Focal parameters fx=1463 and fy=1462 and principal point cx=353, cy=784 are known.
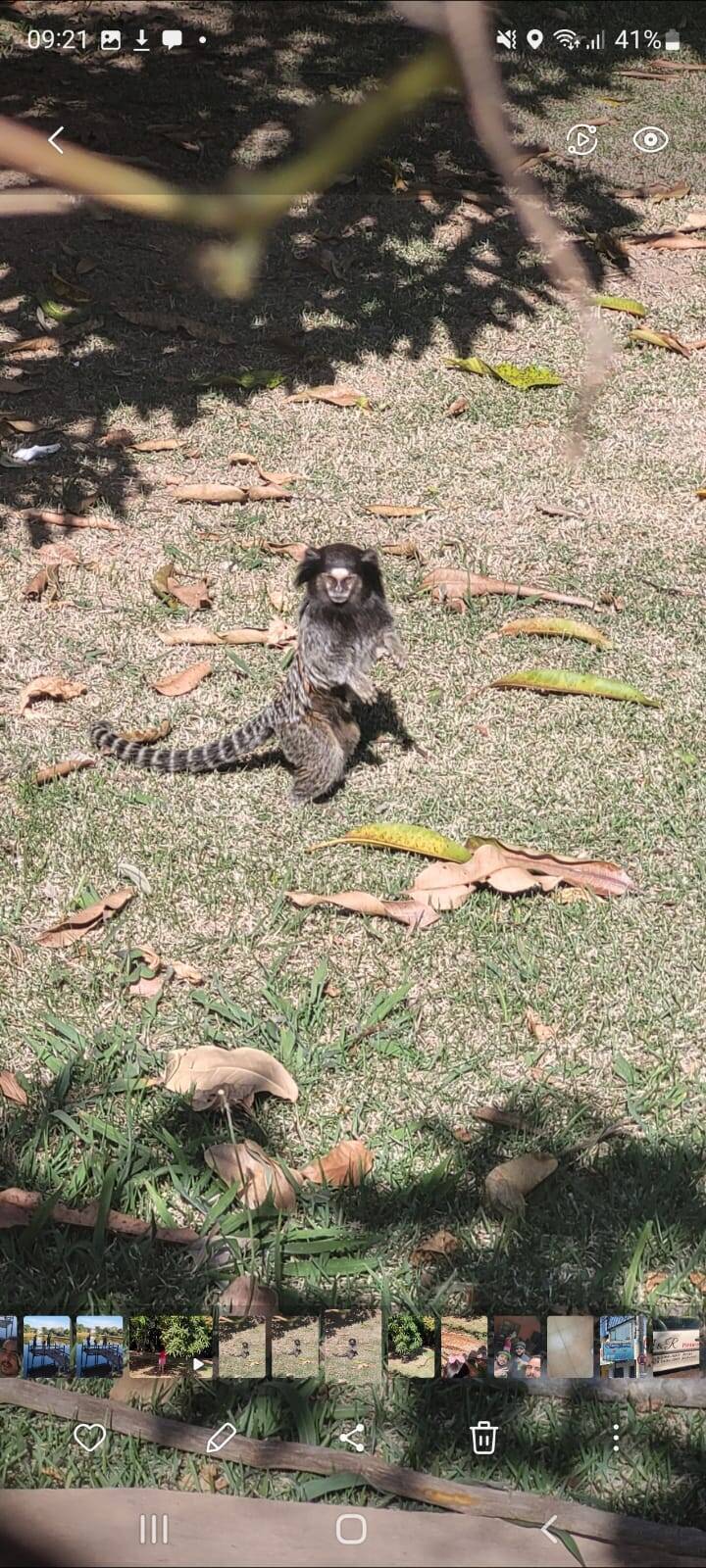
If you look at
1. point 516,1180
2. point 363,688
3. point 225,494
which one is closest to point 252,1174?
point 516,1180

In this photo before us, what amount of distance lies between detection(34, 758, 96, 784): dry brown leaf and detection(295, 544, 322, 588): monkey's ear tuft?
3.47ft

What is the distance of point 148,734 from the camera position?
5.63 metres

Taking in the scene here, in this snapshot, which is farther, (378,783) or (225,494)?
(225,494)

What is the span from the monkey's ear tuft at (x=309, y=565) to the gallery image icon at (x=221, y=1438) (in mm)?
2972

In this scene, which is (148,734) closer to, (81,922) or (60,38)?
(81,922)

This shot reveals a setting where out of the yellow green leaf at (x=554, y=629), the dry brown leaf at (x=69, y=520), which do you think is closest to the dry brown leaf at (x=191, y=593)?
the dry brown leaf at (x=69, y=520)

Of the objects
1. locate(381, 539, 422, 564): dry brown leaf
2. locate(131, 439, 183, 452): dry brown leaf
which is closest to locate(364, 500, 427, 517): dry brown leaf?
locate(381, 539, 422, 564): dry brown leaf

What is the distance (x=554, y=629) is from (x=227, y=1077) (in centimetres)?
287

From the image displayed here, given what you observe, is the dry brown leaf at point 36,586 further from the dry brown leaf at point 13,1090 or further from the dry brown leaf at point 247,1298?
the dry brown leaf at point 247,1298

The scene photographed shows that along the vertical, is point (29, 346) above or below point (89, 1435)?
above

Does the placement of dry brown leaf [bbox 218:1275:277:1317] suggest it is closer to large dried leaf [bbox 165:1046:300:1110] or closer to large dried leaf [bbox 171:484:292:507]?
large dried leaf [bbox 165:1046:300:1110]

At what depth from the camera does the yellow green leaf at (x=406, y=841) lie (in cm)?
486

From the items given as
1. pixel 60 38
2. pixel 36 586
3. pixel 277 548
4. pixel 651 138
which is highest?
pixel 60 38

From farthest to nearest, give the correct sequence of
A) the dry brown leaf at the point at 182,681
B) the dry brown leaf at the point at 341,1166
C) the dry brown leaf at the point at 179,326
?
the dry brown leaf at the point at 179,326, the dry brown leaf at the point at 182,681, the dry brown leaf at the point at 341,1166
